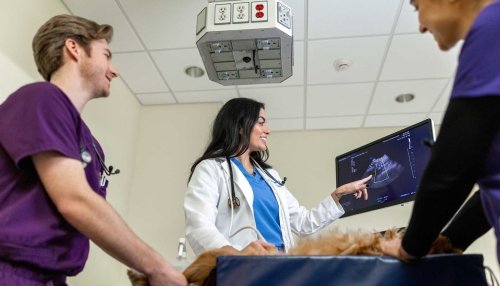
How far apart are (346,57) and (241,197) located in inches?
67.1

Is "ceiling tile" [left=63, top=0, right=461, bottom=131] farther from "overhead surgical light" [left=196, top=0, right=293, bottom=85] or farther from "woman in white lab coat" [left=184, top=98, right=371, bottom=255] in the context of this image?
"woman in white lab coat" [left=184, top=98, right=371, bottom=255]

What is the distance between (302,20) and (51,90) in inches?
73.3

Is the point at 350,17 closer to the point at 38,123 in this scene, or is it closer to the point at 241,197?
the point at 241,197

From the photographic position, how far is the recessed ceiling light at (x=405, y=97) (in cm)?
339

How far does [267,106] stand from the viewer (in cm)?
360

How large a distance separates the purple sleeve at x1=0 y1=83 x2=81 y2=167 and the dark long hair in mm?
779

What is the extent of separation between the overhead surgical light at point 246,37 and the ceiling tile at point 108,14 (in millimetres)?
760

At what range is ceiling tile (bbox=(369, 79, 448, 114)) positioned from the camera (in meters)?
3.23

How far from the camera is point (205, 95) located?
11.4 ft

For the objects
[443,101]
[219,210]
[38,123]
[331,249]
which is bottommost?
[443,101]

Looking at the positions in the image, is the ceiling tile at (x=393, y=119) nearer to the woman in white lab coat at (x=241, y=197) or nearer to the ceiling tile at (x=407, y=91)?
the ceiling tile at (x=407, y=91)

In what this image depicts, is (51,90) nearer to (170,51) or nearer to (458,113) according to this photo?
(458,113)

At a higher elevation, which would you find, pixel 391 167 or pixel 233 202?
pixel 233 202

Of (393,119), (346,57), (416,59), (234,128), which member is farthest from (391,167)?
(393,119)
